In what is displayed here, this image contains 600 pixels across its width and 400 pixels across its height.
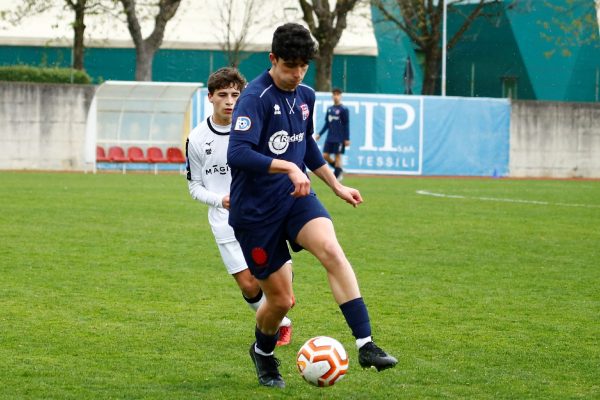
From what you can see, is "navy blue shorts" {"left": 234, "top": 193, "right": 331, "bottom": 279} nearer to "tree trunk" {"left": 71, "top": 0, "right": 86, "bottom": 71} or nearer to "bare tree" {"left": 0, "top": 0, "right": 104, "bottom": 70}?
"bare tree" {"left": 0, "top": 0, "right": 104, "bottom": 70}

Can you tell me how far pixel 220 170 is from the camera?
7422 millimetres

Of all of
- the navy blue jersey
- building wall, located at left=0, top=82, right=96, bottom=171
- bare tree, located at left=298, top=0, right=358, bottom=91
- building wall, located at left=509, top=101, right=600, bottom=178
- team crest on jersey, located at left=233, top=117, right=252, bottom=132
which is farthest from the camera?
bare tree, located at left=298, top=0, right=358, bottom=91

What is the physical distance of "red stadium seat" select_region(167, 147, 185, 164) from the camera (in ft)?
101

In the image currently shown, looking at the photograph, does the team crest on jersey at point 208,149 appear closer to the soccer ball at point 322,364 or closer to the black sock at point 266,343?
the black sock at point 266,343

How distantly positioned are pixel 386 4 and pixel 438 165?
11.7 metres

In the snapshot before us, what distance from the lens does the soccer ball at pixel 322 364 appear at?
18.2 ft

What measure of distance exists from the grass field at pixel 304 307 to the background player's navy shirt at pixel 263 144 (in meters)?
0.95

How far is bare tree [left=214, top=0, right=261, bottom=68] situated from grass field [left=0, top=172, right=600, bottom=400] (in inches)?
852

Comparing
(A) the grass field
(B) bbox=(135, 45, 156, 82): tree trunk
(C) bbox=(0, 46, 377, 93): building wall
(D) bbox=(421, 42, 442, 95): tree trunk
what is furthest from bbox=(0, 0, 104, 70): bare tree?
(A) the grass field

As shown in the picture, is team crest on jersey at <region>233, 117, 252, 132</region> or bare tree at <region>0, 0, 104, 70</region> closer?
team crest on jersey at <region>233, 117, 252, 132</region>

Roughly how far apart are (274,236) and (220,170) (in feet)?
5.85

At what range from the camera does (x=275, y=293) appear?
589 centimetres

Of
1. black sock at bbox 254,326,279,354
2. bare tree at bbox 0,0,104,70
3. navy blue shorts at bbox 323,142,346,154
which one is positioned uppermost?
bare tree at bbox 0,0,104,70

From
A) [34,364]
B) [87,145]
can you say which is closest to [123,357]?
[34,364]
